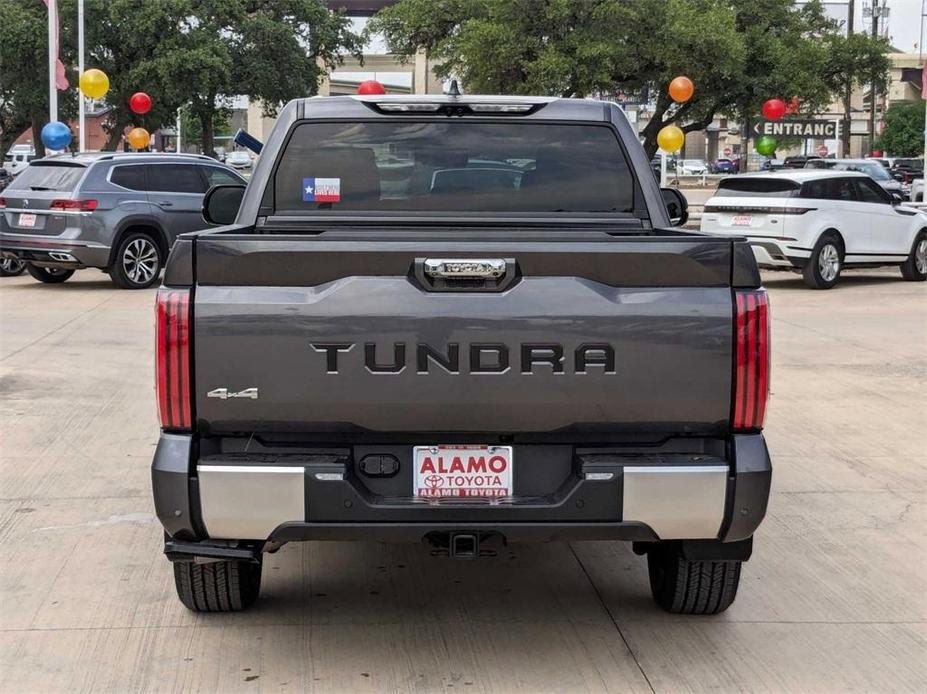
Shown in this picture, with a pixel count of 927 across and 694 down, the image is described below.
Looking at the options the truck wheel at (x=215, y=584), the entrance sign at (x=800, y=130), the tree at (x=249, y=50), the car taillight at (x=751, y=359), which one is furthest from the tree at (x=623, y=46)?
the entrance sign at (x=800, y=130)

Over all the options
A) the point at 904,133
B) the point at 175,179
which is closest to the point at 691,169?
the point at 904,133

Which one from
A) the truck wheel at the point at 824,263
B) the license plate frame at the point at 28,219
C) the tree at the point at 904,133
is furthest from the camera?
the tree at the point at 904,133

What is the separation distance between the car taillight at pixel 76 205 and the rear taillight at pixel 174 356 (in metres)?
14.1

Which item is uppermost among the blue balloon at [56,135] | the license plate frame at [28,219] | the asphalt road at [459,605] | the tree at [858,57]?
the tree at [858,57]

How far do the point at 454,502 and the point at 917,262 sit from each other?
17.5 m

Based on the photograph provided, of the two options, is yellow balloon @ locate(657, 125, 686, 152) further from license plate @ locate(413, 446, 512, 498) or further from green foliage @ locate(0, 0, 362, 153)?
license plate @ locate(413, 446, 512, 498)

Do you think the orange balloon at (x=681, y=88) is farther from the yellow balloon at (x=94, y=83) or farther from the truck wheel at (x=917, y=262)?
the yellow balloon at (x=94, y=83)

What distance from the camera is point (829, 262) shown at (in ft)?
62.4

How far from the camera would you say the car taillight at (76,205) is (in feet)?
58.2

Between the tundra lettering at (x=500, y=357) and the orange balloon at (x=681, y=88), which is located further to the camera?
the orange balloon at (x=681, y=88)

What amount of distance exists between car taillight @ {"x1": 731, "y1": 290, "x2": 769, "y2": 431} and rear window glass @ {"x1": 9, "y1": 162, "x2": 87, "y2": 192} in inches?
587

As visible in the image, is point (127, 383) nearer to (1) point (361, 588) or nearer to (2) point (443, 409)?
(1) point (361, 588)

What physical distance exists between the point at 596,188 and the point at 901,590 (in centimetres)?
214

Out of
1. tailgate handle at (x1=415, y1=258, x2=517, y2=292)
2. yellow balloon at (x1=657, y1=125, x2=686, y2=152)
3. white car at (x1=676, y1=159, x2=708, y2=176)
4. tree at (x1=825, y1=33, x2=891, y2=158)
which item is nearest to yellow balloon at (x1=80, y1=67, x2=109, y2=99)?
yellow balloon at (x1=657, y1=125, x2=686, y2=152)
